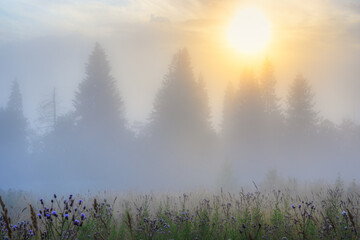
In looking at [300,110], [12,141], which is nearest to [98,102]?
[12,141]

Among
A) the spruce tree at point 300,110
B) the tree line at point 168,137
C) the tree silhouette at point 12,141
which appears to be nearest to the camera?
the tree line at point 168,137

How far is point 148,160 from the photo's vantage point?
127ft

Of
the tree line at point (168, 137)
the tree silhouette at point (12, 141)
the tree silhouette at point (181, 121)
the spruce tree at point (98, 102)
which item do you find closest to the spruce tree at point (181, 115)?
the tree silhouette at point (181, 121)

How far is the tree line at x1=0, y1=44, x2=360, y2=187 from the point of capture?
38.3m

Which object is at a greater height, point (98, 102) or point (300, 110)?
point (98, 102)

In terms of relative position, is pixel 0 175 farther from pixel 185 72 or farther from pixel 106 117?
pixel 185 72

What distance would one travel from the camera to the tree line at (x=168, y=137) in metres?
38.3

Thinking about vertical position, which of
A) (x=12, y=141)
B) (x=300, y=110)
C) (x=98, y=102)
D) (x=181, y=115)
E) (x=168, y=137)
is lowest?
(x=168, y=137)

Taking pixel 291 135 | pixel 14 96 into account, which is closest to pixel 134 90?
pixel 14 96

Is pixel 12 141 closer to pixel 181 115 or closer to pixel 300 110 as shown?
pixel 181 115

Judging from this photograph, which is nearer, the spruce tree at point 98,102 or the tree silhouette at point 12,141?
the spruce tree at point 98,102

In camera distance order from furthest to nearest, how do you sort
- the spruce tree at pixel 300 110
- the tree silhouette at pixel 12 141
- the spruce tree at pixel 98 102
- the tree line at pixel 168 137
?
the spruce tree at pixel 300 110
the tree silhouette at pixel 12 141
the spruce tree at pixel 98 102
the tree line at pixel 168 137

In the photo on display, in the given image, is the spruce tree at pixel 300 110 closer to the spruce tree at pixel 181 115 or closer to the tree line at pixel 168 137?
the tree line at pixel 168 137

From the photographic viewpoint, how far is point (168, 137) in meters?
38.3
